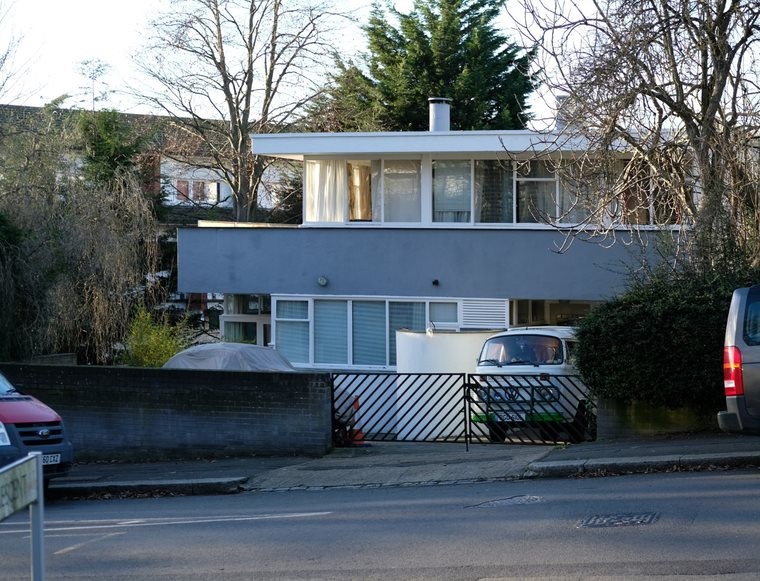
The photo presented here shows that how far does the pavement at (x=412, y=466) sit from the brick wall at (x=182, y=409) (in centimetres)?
32

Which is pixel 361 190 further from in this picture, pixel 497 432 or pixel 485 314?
pixel 497 432

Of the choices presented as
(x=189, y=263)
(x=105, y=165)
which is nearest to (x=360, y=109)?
(x=105, y=165)

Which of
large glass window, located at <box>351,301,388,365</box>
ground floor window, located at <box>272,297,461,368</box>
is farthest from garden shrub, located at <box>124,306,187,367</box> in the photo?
large glass window, located at <box>351,301,388,365</box>

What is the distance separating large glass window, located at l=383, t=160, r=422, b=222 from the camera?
24.9m

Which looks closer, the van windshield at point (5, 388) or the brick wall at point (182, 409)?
the van windshield at point (5, 388)

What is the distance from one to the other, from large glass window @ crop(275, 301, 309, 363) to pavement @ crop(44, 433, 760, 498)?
907 cm

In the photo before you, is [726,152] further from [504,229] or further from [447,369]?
[504,229]

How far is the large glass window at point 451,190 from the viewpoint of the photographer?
2461 centimetres

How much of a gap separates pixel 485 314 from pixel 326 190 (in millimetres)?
5248

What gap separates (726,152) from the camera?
15.0 metres

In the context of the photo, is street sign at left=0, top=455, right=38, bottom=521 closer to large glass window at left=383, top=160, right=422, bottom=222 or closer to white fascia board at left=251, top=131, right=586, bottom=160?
white fascia board at left=251, top=131, right=586, bottom=160

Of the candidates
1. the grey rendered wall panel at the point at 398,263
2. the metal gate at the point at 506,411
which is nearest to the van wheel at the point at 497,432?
the metal gate at the point at 506,411

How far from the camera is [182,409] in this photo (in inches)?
645

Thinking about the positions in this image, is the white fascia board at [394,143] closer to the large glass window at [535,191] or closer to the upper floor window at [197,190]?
the large glass window at [535,191]
